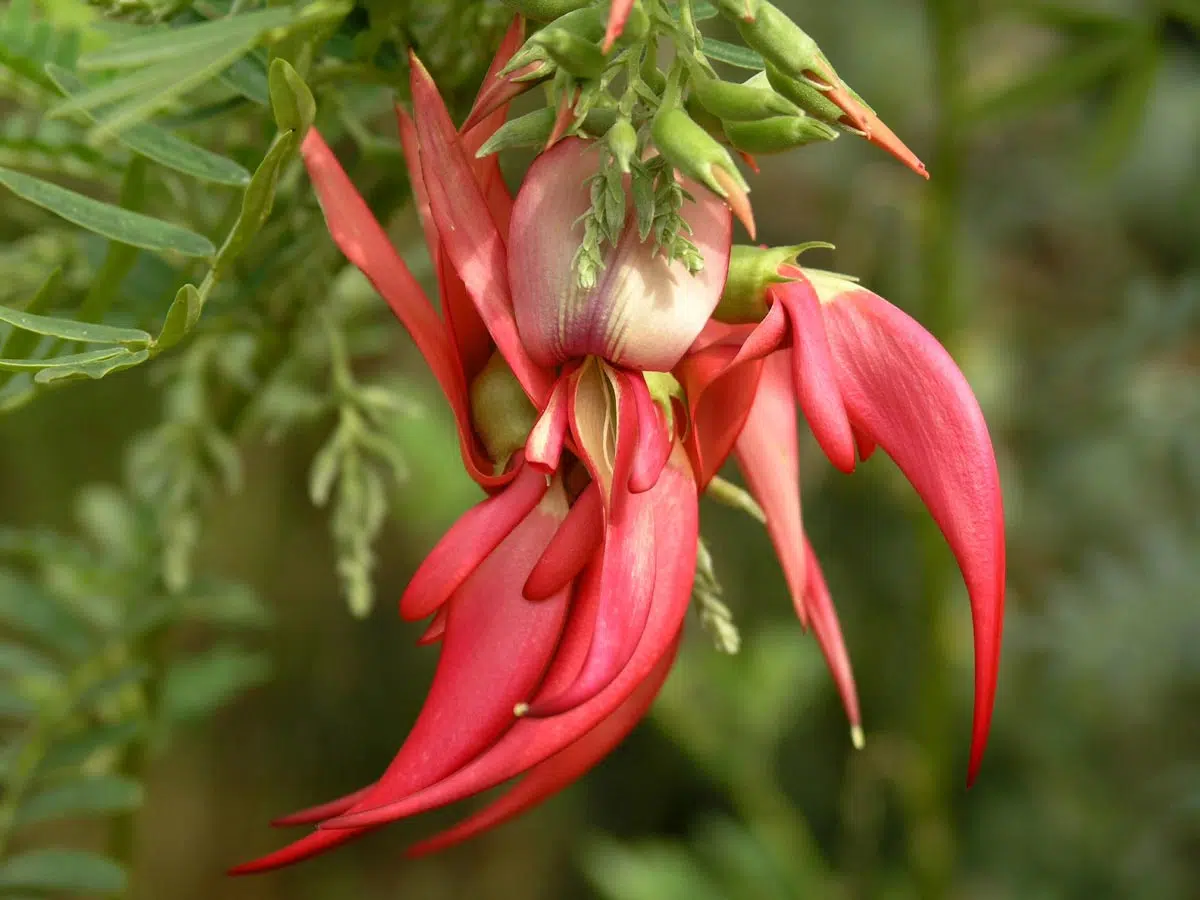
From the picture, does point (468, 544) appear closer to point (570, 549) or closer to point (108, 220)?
point (570, 549)

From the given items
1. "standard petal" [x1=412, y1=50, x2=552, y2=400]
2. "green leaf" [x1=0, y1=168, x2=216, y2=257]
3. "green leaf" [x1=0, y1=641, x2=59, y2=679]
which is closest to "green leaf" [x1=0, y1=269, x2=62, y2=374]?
"green leaf" [x1=0, y1=168, x2=216, y2=257]

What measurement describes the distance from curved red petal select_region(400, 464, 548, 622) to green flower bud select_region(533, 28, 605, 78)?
101 mm

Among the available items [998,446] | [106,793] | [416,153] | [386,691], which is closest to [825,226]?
[998,446]

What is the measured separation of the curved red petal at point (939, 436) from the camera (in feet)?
1.10

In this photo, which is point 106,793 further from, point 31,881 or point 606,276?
point 606,276

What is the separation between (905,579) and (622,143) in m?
1.44

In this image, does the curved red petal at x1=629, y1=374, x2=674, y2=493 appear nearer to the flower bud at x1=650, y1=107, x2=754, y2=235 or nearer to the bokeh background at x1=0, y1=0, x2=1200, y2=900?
the flower bud at x1=650, y1=107, x2=754, y2=235

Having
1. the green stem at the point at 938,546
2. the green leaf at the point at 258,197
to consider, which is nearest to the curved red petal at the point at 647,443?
the green leaf at the point at 258,197

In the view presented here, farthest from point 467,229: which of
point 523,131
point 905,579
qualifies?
point 905,579

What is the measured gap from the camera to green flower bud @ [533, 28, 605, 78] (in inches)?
12.4

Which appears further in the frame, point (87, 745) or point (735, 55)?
point (87, 745)

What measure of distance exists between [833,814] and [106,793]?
121 centimetres

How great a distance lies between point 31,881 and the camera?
664 millimetres

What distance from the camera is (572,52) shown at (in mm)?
317
